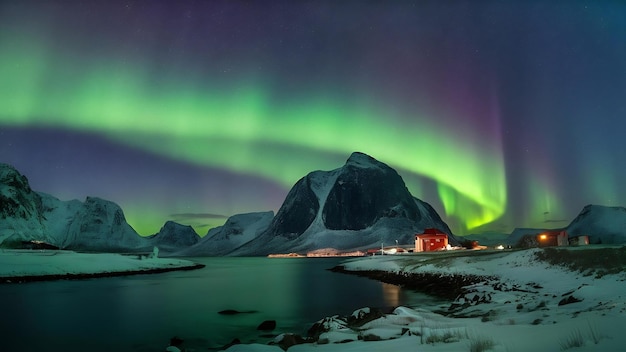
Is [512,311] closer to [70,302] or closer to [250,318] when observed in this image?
[250,318]

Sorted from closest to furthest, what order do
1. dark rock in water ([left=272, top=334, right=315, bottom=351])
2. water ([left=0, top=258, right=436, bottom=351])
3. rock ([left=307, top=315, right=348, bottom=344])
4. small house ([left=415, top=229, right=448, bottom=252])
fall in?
dark rock in water ([left=272, top=334, right=315, bottom=351]) → rock ([left=307, top=315, right=348, bottom=344]) → water ([left=0, top=258, right=436, bottom=351]) → small house ([left=415, top=229, right=448, bottom=252])

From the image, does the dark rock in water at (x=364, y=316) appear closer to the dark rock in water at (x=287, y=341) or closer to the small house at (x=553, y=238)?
the dark rock in water at (x=287, y=341)

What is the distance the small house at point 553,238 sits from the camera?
7112 centimetres

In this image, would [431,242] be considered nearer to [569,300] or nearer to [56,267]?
[56,267]

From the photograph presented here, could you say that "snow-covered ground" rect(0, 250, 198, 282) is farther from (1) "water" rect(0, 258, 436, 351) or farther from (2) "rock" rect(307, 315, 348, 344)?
(2) "rock" rect(307, 315, 348, 344)

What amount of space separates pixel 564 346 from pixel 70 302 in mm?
41968

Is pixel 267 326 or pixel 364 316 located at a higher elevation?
pixel 364 316

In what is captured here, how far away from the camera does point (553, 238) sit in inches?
2918

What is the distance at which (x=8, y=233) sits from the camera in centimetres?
18200

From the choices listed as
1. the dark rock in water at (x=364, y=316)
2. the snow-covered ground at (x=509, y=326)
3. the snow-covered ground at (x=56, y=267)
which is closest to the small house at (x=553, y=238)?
the snow-covered ground at (x=509, y=326)

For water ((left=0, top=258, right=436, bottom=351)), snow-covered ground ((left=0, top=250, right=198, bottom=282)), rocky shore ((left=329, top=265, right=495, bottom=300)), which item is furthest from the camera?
snow-covered ground ((left=0, top=250, right=198, bottom=282))

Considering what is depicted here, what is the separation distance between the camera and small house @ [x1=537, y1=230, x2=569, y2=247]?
7112 cm

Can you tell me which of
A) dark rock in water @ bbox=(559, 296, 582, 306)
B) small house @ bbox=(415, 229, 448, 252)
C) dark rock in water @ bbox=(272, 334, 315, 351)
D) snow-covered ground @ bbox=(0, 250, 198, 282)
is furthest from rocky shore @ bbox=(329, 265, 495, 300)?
small house @ bbox=(415, 229, 448, 252)

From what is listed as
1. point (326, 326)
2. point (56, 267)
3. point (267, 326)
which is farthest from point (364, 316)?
point (56, 267)
